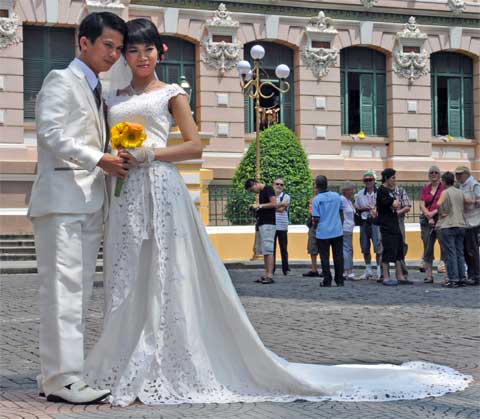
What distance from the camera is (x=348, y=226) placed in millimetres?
18312

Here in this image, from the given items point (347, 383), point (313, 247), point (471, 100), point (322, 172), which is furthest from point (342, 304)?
point (471, 100)

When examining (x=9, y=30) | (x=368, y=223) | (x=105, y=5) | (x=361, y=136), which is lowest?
(x=368, y=223)

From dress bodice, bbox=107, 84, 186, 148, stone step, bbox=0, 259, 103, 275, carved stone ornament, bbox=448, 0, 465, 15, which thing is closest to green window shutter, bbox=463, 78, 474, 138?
carved stone ornament, bbox=448, 0, 465, 15

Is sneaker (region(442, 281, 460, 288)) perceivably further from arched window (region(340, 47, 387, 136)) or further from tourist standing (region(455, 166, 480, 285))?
arched window (region(340, 47, 387, 136))

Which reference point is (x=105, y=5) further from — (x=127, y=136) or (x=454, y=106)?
(x=127, y=136)

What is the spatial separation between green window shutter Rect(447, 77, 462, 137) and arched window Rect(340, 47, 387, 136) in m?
2.29

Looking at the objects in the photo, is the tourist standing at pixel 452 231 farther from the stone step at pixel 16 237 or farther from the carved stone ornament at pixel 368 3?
the carved stone ornament at pixel 368 3

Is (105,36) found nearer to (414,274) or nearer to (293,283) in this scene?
(293,283)

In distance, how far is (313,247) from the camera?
1884 centimetres

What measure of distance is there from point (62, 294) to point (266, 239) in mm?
11254

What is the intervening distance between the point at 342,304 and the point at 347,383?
6787 mm

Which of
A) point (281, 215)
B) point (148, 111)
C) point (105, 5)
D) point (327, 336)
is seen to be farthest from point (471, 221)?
point (105, 5)

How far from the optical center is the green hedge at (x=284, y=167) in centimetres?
2620

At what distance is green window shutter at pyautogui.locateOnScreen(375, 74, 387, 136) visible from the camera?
105 feet
